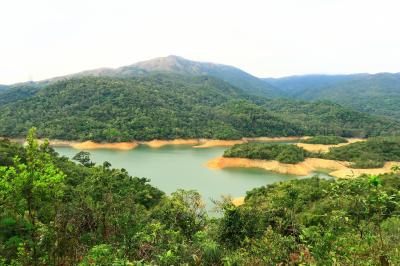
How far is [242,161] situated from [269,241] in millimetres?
33161

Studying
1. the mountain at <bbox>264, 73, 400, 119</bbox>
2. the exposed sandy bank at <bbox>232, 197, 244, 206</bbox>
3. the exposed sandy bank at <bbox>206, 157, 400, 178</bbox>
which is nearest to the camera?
the exposed sandy bank at <bbox>232, 197, 244, 206</bbox>

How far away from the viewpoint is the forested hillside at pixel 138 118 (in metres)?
56.2

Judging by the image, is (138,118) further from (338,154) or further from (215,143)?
(338,154)

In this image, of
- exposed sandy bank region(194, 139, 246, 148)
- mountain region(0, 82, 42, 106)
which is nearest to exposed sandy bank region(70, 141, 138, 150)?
exposed sandy bank region(194, 139, 246, 148)

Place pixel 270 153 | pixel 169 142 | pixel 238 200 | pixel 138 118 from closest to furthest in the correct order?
pixel 238 200 → pixel 270 153 → pixel 169 142 → pixel 138 118

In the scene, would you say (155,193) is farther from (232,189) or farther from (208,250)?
(208,250)

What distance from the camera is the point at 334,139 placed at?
5400 cm

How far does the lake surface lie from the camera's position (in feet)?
94.9

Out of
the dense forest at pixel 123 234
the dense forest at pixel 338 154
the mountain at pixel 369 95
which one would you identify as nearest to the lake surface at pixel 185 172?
the dense forest at pixel 338 154

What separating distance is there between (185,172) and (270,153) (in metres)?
10.2

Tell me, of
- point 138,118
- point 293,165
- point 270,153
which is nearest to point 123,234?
point 293,165

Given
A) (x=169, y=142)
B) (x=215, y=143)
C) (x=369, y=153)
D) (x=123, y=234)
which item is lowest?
(x=215, y=143)

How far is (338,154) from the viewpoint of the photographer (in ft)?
137

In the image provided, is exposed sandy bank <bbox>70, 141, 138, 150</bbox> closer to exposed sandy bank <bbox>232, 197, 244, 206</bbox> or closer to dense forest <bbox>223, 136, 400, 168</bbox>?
dense forest <bbox>223, 136, 400, 168</bbox>
